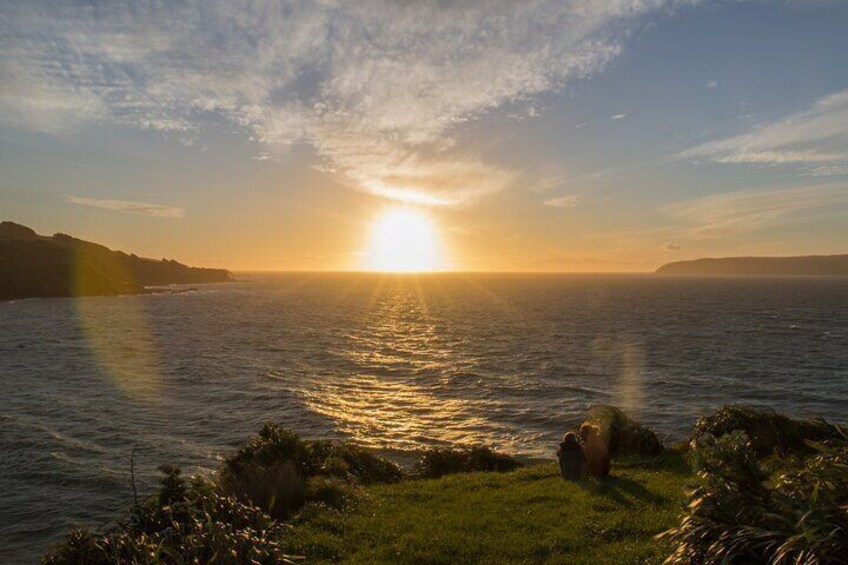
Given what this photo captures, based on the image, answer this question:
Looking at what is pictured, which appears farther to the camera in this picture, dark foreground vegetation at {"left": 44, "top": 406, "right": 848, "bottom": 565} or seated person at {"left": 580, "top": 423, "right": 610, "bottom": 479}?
seated person at {"left": 580, "top": 423, "right": 610, "bottom": 479}

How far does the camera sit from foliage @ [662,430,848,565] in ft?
Answer: 24.6

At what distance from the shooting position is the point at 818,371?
51.3 meters

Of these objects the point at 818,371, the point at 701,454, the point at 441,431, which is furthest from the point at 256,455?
the point at 818,371

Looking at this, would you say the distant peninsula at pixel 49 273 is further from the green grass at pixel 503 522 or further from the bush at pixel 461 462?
the green grass at pixel 503 522

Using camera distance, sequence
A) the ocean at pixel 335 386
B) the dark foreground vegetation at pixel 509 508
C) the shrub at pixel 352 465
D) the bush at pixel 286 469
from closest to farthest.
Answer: the dark foreground vegetation at pixel 509 508 < the bush at pixel 286 469 < the shrub at pixel 352 465 < the ocean at pixel 335 386

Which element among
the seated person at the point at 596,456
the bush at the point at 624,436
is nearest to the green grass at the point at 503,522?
the seated person at the point at 596,456

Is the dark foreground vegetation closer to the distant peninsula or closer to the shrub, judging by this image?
the shrub

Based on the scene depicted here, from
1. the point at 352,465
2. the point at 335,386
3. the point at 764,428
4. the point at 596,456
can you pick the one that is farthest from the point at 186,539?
the point at 335,386

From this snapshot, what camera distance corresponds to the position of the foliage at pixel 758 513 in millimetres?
7488

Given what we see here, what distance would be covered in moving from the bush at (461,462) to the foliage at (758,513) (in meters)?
13.6

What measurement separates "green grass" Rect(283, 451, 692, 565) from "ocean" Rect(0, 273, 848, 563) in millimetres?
11234

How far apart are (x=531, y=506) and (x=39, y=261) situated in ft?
567

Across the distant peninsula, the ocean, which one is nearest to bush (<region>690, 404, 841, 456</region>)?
the ocean

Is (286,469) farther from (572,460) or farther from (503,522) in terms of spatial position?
(572,460)
